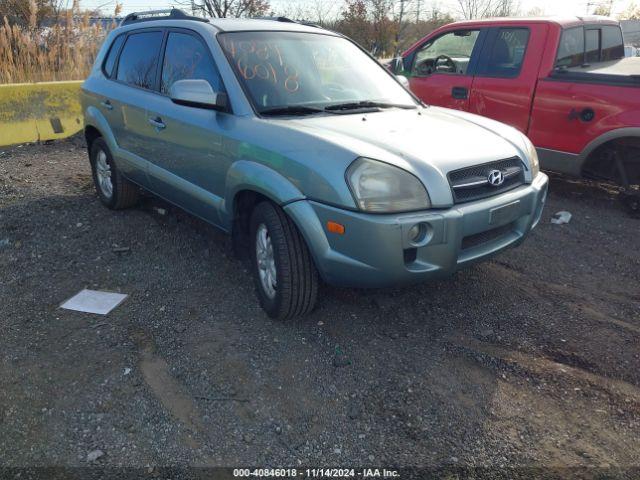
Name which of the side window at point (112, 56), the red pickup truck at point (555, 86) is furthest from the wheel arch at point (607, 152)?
the side window at point (112, 56)

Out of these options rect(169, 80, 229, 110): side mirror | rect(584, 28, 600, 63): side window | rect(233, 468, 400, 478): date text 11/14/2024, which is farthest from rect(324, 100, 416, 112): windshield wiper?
rect(584, 28, 600, 63): side window

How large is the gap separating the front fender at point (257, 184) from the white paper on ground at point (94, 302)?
3.30 ft

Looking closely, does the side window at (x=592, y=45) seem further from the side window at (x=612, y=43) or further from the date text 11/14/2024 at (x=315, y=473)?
the date text 11/14/2024 at (x=315, y=473)

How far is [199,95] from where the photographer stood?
3.28 metres

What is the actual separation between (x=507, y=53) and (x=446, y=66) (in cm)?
84

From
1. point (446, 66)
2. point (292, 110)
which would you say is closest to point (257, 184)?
point (292, 110)

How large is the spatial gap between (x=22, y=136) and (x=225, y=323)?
6413 millimetres

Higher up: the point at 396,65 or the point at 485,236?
the point at 396,65

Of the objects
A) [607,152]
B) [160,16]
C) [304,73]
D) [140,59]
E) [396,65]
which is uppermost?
[160,16]

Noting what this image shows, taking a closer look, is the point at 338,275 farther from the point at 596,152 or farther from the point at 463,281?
the point at 596,152

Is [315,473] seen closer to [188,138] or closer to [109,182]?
[188,138]

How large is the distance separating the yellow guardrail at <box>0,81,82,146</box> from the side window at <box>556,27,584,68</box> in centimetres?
709

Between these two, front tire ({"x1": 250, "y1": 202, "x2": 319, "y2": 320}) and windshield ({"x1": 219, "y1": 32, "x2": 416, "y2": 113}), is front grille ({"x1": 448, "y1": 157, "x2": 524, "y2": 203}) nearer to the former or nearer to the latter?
front tire ({"x1": 250, "y1": 202, "x2": 319, "y2": 320})

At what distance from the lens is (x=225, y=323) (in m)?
3.38
